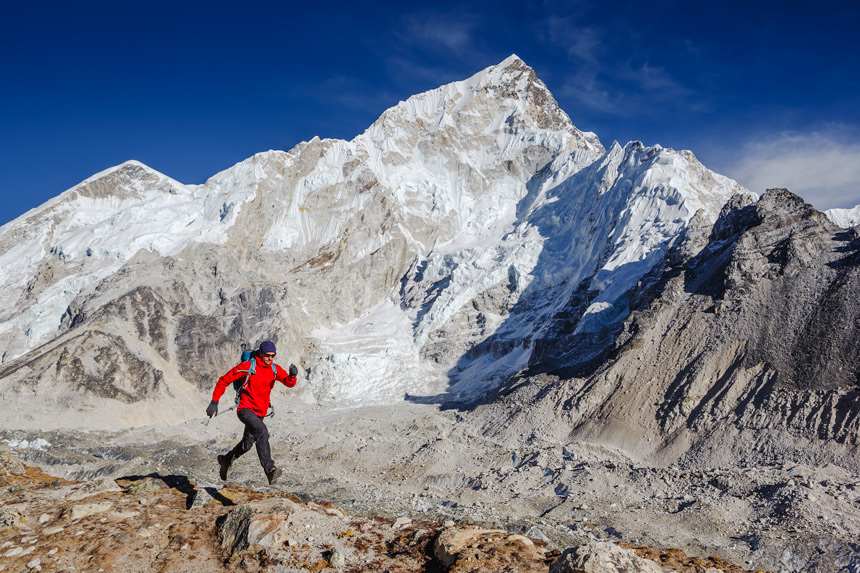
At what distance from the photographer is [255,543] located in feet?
24.4

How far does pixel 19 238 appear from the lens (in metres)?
93.1

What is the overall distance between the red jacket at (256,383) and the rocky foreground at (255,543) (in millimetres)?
1592

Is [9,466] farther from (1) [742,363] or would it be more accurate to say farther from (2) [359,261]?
(2) [359,261]

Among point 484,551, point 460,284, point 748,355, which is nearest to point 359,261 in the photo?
point 460,284

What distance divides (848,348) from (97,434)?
5110cm

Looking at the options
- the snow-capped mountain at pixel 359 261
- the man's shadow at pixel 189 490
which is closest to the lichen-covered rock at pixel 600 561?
the man's shadow at pixel 189 490

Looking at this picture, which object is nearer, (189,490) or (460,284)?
(189,490)

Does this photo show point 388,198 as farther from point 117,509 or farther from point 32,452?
point 117,509

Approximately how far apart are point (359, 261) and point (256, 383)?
8368 centimetres

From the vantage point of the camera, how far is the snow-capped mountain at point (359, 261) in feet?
197

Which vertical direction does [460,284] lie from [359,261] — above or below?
below

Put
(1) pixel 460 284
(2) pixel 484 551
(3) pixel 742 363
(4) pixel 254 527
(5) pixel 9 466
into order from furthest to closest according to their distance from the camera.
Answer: (1) pixel 460 284
(3) pixel 742 363
(5) pixel 9 466
(4) pixel 254 527
(2) pixel 484 551

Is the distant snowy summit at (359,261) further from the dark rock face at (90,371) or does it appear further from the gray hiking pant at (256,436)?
the gray hiking pant at (256,436)

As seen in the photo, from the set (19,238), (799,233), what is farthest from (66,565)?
(19,238)
